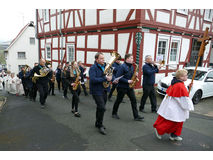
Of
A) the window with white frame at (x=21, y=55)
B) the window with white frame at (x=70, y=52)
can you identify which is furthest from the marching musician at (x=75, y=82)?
the window with white frame at (x=21, y=55)

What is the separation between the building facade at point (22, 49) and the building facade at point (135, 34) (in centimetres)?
1778

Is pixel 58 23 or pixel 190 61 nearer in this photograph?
pixel 190 61

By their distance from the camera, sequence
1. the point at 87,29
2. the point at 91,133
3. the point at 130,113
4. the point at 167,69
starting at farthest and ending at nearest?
the point at 87,29
the point at 167,69
the point at 130,113
the point at 91,133

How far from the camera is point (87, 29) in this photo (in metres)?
12.1

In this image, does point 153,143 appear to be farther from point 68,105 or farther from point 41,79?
point 41,79

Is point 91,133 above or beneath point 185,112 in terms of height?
beneath

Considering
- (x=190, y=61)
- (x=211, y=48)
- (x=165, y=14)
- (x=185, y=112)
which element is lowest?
(x=185, y=112)

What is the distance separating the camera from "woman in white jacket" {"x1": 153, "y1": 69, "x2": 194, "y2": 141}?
371 centimetres

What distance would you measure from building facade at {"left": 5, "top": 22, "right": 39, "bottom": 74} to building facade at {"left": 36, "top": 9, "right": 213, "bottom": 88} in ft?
58.3

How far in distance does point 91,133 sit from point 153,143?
155 cm

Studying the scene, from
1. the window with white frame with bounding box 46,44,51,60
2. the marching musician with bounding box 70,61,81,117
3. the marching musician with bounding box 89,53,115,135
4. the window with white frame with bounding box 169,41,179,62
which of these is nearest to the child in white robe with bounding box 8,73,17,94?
the marching musician with bounding box 70,61,81,117

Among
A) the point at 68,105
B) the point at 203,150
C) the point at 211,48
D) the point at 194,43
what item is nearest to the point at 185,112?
the point at 203,150

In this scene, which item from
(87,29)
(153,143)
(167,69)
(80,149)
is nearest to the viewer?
(80,149)

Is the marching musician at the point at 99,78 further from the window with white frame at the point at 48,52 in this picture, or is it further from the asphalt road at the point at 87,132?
the window with white frame at the point at 48,52
